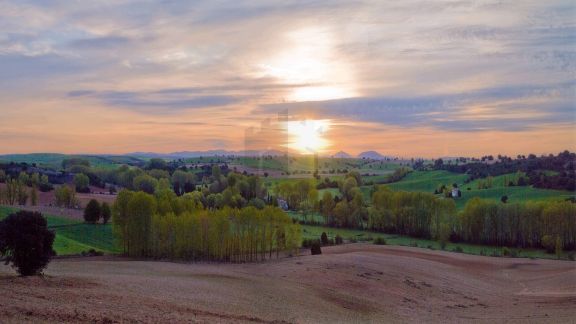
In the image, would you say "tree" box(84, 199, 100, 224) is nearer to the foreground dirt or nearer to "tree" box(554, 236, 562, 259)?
the foreground dirt

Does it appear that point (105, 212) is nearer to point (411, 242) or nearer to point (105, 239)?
point (105, 239)

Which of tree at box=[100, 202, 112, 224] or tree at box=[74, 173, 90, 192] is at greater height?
tree at box=[74, 173, 90, 192]

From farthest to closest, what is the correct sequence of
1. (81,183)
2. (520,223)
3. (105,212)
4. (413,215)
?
(81,183) → (413,215) → (105,212) → (520,223)

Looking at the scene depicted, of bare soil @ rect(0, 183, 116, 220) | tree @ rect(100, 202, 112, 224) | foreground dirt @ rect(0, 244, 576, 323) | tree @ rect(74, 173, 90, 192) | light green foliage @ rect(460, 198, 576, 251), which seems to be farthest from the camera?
tree @ rect(74, 173, 90, 192)

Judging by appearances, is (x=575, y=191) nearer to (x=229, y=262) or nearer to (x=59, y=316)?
(x=229, y=262)

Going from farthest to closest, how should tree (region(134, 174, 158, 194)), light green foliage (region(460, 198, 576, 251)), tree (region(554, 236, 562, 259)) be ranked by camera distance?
tree (region(134, 174, 158, 194)) → light green foliage (region(460, 198, 576, 251)) → tree (region(554, 236, 562, 259))

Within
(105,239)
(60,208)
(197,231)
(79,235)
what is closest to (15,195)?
(60,208)

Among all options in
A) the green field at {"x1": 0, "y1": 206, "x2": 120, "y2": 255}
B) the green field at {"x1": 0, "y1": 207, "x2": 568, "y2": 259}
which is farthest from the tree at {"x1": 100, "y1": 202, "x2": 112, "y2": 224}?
the green field at {"x1": 0, "y1": 207, "x2": 568, "y2": 259}

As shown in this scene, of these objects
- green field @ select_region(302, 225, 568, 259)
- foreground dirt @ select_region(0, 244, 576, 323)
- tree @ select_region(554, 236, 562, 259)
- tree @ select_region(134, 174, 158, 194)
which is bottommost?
green field @ select_region(302, 225, 568, 259)

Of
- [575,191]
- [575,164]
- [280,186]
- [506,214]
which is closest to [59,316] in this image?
[506,214]
